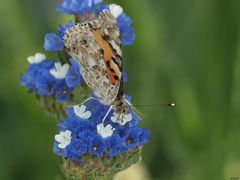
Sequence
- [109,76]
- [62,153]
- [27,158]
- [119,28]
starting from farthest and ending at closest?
[27,158], [119,28], [109,76], [62,153]

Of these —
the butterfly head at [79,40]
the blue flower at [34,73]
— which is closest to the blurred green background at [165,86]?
the blue flower at [34,73]

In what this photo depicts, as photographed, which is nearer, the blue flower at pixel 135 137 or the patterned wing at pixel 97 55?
the blue flower at pixel 135 137

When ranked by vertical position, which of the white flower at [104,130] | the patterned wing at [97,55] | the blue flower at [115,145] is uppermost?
the patterned wing at [97,55]

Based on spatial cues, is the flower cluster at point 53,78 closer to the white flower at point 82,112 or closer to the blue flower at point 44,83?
the blue flower at point 44,83

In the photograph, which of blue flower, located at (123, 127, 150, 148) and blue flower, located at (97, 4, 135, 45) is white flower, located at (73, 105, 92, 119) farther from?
blue flower, located at (97, 4, 135, 45)

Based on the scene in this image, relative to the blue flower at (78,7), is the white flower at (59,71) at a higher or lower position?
lower

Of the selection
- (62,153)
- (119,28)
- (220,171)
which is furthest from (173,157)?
(62,153)

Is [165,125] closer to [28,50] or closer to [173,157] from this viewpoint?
[173,157]
